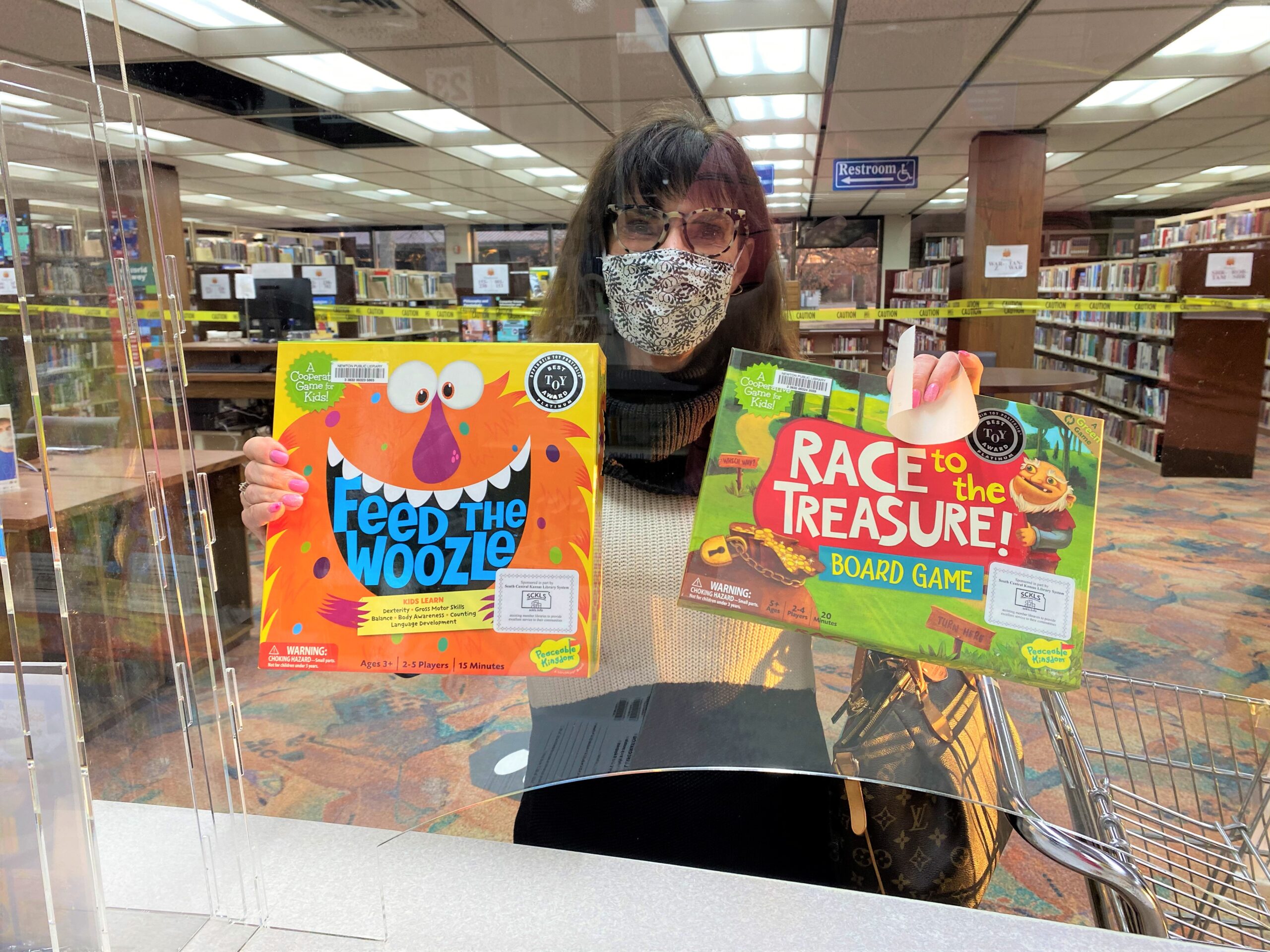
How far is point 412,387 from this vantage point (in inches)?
28.0

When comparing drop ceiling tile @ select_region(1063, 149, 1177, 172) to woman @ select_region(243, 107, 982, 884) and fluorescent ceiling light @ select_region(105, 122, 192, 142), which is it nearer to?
woman @ select_region(243, 107, 982, 884)

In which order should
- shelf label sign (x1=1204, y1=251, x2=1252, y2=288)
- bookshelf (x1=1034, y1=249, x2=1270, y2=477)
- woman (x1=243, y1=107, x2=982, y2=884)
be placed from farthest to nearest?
1. shelf label sign (x1=1204, y1=251, x2=1252, y2=288)
2. bookshelf (x1=1034, y1=249, x2=1270, y2=477)
3. woman (x1=243, y1=107, x2=982, y2=884)

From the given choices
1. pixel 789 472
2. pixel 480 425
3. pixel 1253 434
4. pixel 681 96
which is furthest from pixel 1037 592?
pixel 1253 434

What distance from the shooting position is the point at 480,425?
2.30 ft

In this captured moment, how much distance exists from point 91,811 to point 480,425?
39cm

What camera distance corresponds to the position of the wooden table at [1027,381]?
119 centimetres

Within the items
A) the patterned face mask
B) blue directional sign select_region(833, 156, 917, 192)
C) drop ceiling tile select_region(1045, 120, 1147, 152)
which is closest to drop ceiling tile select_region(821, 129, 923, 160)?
→ blue directional sign select_region(833, 156, 917, 192)

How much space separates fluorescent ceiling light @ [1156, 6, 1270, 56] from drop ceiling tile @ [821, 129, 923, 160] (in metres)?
0.45

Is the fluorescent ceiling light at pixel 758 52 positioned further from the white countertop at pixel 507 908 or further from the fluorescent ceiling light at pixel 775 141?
the white countertop at pixel 507 908

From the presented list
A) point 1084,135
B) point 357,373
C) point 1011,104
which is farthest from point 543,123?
point 1084,135

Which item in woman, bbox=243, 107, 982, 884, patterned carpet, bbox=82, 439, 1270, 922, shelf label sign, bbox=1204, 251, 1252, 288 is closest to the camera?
patterned carpet, bbox=82, 439, 1270, 922

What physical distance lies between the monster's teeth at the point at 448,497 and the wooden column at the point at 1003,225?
863 mm

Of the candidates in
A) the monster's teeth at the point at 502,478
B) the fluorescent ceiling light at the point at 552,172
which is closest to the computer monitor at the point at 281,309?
the fluorescent ceiling light at the point at 552,172

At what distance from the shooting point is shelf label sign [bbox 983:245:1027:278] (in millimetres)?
1961
